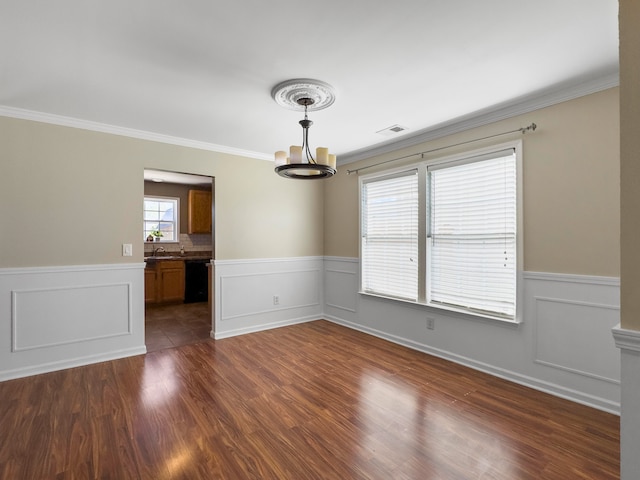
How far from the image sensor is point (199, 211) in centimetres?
706

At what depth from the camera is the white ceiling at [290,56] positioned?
5.81 feet

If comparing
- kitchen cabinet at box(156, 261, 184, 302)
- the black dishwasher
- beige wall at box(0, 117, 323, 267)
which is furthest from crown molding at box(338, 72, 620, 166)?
kitchen cabinet at box(156, 261, 184, 302)

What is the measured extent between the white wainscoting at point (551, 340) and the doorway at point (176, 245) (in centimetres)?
368

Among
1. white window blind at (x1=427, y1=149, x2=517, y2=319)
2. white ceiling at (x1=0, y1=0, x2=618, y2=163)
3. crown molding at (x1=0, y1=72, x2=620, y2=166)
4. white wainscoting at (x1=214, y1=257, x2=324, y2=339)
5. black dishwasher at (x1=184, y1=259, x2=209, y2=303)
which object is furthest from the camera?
black dishwasher at (x1=184, y1=259, x2=209, y2=303)

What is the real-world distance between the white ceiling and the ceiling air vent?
24 cm

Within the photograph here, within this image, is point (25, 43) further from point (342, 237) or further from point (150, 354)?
point (342, 237)

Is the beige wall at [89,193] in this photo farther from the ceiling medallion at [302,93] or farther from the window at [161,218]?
the window at [161,218]

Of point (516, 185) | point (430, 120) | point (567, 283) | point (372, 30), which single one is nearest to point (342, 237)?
point (430, 120)

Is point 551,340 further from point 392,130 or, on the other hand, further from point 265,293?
point 265,293

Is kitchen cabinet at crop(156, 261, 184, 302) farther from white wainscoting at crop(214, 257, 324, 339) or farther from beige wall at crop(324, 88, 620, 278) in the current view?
beige wall at crop(324, 88, 620, 278)

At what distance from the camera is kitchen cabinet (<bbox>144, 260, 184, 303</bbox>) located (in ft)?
20.7

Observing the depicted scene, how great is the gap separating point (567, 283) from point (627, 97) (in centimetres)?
197

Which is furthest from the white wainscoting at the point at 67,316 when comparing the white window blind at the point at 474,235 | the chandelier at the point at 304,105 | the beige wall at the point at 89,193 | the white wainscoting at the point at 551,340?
the white window blind at the point at 474,235

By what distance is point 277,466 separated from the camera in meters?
1.88
